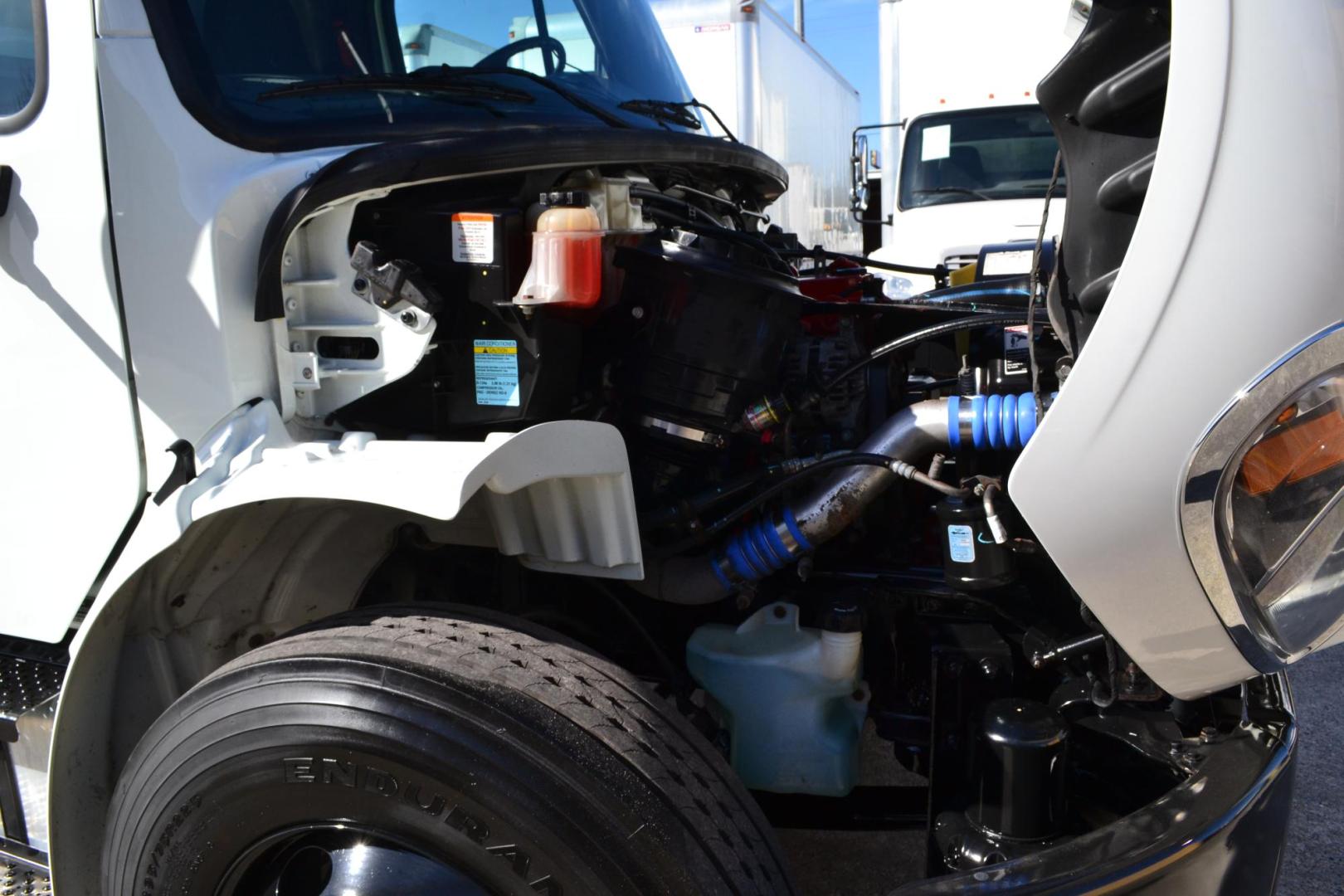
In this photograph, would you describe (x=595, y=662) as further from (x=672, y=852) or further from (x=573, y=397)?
(x=573, y=397)

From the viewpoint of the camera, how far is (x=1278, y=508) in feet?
4.58

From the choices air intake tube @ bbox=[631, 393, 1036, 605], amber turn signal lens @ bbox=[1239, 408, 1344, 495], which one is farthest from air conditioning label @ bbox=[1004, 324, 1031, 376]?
amber turn signal lens @ bbox=[1239, 408, 1344, 495]

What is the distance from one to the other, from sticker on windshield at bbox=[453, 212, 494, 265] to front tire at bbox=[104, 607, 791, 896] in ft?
2.10

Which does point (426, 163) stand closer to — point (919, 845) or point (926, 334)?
point (926, 334)

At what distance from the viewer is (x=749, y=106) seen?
932 centimetres

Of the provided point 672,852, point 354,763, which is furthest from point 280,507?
point 672,852

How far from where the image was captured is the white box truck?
322 inches

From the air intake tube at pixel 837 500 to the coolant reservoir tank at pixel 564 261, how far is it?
615mm

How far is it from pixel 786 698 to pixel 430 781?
893mm

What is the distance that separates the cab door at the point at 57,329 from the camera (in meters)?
1.91

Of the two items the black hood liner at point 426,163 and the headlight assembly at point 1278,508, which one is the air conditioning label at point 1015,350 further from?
the black hood liner at point 426,163

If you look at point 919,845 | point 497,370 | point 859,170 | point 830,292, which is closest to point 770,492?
point 497,370

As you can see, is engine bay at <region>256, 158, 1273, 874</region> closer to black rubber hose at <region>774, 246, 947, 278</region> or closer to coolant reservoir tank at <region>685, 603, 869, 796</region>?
coolant reservoir tank at <region>685, 603, 869, 796</region>

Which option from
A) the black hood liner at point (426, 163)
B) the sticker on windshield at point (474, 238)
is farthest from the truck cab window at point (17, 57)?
the sticker on windshield at point (474, 238)
